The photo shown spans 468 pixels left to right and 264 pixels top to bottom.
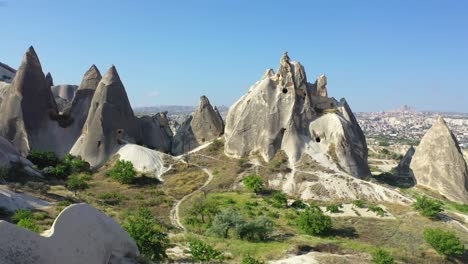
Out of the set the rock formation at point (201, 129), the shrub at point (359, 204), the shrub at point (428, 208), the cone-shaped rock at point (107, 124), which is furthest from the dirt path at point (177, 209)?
the shrub at point (428, 208)

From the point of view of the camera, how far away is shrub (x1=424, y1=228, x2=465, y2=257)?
20438mm

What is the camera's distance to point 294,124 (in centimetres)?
3700

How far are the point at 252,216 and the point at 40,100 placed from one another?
91.1 feet

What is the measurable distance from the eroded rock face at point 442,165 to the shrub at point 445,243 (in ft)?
46.1

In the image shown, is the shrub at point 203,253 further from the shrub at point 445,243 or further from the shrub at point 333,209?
the shrub at point 333,209

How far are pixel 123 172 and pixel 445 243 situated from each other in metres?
23.9

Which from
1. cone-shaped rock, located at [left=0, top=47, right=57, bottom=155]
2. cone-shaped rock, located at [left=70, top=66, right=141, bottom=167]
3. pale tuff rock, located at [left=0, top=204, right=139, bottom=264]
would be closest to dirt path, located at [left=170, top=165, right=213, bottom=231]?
cone-shaped rock, located at [left=70, top=66, right=141, bottom=167]

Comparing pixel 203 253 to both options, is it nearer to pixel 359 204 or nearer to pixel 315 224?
pixel 315 224

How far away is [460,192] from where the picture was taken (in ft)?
110

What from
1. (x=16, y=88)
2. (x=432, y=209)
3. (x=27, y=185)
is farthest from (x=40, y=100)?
(x=432, y=209)

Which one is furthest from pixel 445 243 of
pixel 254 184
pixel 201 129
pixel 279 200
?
pixel 201 129

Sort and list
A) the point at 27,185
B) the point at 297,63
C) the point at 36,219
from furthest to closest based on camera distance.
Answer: the point at 297,63 → the point at 27,185 → the point at 36,219

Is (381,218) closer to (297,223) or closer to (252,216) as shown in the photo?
(297,223)

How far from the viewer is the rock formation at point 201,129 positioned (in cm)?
4516
